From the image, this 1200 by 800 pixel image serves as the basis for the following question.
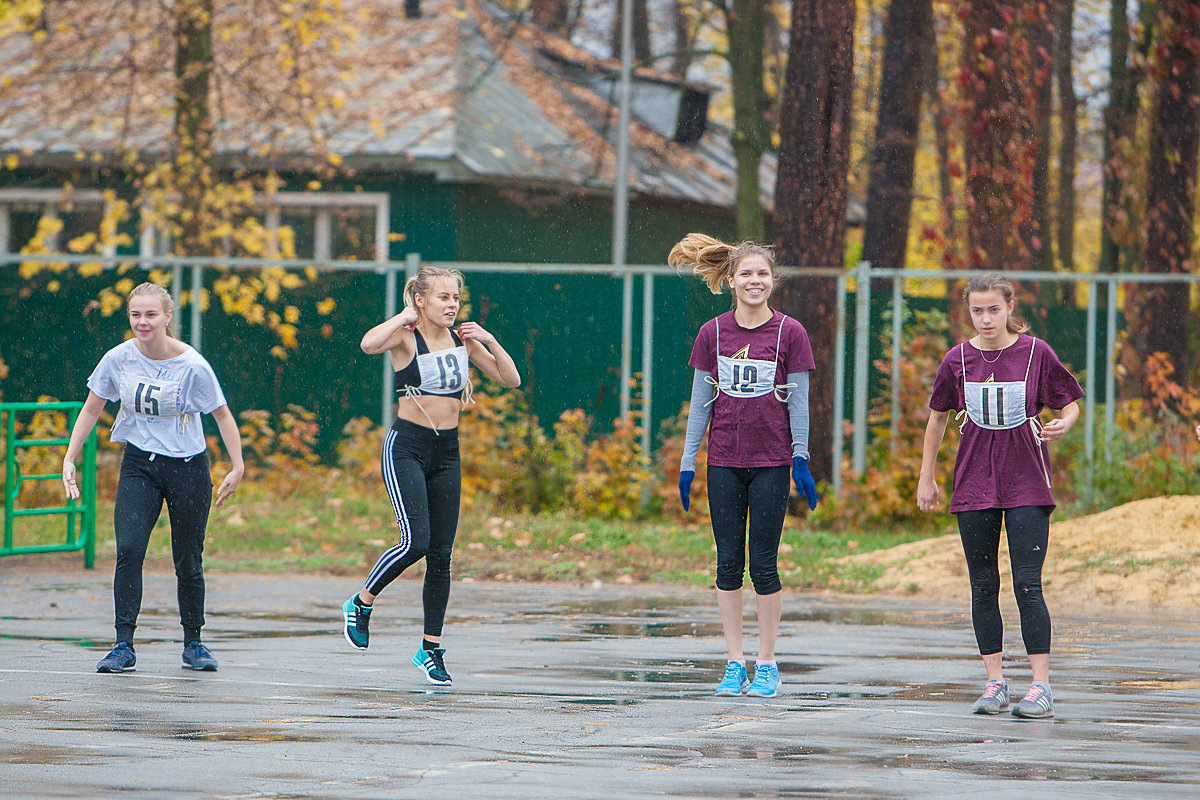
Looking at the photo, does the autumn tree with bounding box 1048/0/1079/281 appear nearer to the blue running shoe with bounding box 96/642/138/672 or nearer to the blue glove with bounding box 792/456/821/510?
the blue glove with bounding box 792/456/821/510

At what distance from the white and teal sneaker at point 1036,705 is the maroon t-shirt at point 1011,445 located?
754 mm

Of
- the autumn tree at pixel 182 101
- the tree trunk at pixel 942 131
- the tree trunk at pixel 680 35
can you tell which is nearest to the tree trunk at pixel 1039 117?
the tree trunk at pixel 942 131

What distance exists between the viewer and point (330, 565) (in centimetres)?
1386

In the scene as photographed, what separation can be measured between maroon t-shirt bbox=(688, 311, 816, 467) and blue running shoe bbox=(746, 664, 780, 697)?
893 mm

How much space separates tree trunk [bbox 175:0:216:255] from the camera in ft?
73.6

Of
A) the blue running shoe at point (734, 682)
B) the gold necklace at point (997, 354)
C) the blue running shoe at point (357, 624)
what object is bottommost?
the blue running shoe at point (734, 682)

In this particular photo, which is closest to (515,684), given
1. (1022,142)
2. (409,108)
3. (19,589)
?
(19,589)

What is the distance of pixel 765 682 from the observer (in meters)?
7.84

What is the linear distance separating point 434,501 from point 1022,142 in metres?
12.6

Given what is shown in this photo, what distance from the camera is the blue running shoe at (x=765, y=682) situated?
308 inches

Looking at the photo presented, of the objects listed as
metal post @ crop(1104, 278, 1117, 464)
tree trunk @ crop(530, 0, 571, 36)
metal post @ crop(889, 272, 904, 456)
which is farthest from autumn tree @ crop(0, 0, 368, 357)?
metal post @ crop(1104, 278, 1117, 464)

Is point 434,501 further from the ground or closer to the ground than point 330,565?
further from the ground

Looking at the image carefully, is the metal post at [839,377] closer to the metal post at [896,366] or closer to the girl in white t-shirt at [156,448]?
the metal post at [896,366]

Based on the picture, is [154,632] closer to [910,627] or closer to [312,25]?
[910,627]
